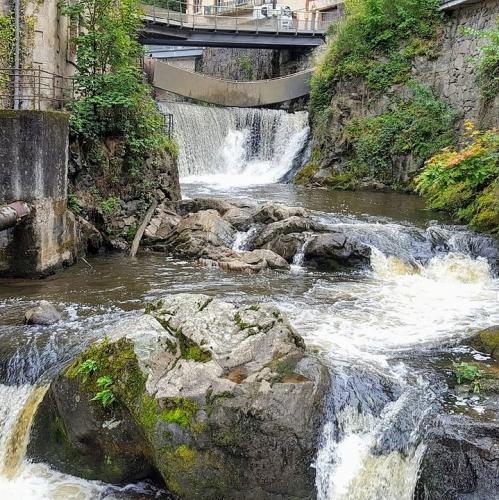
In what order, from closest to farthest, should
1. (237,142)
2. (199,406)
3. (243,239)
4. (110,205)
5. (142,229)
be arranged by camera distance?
(199,406), (110,205), (142,229), (243,239), (237,142)

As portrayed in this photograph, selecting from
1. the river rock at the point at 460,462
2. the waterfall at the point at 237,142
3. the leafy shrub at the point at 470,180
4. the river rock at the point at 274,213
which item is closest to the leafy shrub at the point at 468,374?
the river rock at the point at 460,462

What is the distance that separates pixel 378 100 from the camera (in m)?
23.5

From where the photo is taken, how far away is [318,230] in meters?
13.4

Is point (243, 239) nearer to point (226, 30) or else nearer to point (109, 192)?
point (109, 192)

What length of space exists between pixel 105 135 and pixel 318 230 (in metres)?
5.08

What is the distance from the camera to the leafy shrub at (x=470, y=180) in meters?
12.4

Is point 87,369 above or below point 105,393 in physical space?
above

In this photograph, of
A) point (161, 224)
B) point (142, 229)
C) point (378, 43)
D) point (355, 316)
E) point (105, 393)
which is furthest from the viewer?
point (378, 43)

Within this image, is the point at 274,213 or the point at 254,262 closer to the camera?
the point at 254,262

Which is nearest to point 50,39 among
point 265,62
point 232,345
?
point 232,345

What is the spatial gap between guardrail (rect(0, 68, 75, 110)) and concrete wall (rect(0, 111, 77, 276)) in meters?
0.79

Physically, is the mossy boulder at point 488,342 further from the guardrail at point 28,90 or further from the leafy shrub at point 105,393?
the guardrail at point 28,90

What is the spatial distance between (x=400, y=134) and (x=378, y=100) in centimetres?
226

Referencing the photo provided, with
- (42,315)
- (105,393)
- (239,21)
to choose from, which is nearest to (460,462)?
(105,393)
